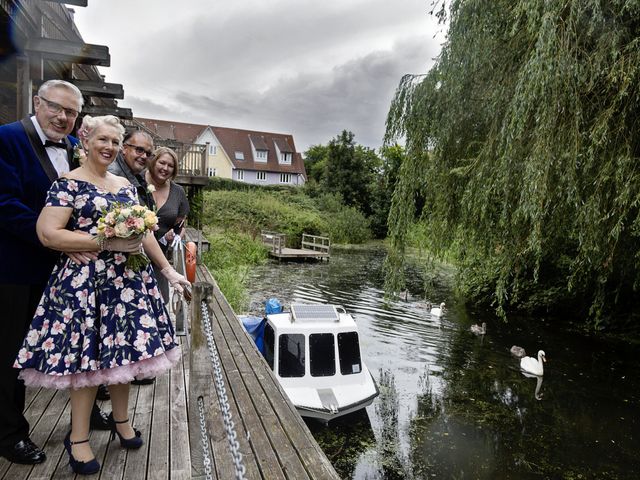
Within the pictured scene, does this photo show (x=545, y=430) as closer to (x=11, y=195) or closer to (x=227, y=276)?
(x=11, y=195)

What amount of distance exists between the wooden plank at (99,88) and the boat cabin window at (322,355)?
15.3ft

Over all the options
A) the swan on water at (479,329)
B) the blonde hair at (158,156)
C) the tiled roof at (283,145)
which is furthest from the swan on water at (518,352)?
the tiled roof at (283,145)

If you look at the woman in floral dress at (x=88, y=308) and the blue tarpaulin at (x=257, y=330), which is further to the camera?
the blue tarpaulin at (x=257, y=330)

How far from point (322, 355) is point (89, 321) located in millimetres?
5780

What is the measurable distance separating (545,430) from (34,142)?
7773 millimetres

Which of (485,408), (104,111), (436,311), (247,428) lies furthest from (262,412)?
(436,311)

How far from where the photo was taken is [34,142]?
6.95 feet

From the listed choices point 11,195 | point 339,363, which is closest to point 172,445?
point 11,195

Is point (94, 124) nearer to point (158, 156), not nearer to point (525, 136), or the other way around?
point (158, 156)

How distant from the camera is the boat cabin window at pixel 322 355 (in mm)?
7398

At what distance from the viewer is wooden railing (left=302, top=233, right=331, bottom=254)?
83.7 feet

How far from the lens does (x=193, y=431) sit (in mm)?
2162

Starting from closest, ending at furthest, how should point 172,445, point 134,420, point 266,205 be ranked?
point 172,445 < point 134,420 < point 266,205

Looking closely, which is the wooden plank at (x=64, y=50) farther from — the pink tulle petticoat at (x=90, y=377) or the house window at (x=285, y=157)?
the house window at (x=285, y=157)
